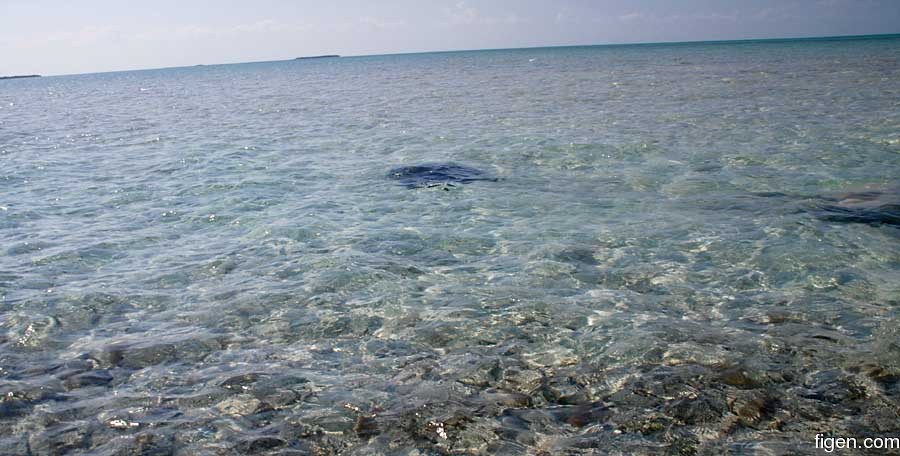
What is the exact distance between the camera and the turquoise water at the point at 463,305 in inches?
204

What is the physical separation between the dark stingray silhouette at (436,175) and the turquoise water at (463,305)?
381mm

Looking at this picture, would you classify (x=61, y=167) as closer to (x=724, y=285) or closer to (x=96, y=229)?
(x=96, y=229)

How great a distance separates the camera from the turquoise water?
5188 millimetres

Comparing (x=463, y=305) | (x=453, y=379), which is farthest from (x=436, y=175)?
(x=453, y=379)

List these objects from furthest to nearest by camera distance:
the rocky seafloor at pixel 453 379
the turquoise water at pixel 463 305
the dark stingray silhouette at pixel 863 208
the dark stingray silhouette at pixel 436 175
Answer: the dark stingray silhouette at pixel 436 175
the dark stingray silhouette at pixel 863 208
the turquoise water at pixel 463 305
the rocky seafloor at pixel 453 379

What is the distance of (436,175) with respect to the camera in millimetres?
15195

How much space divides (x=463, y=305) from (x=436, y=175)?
7.82m

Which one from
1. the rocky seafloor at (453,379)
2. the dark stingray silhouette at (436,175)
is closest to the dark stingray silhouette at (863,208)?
the rocky seafloor at (453,379)

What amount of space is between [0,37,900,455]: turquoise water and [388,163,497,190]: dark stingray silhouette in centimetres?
Result: 38

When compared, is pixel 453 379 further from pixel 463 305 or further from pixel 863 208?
pixel 863 208

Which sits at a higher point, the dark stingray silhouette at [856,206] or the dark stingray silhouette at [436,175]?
the dark stingray silhouette at [436,175]

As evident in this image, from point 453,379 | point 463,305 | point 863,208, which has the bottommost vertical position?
point 453,379

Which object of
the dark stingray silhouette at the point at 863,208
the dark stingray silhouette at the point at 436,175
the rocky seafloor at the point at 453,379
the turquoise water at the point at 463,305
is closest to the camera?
the rocky seafloor at the point at 453,379

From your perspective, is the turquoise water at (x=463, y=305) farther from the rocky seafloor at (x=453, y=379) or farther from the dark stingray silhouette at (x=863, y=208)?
the dark stingray silhouette at (x=863, y=208)
